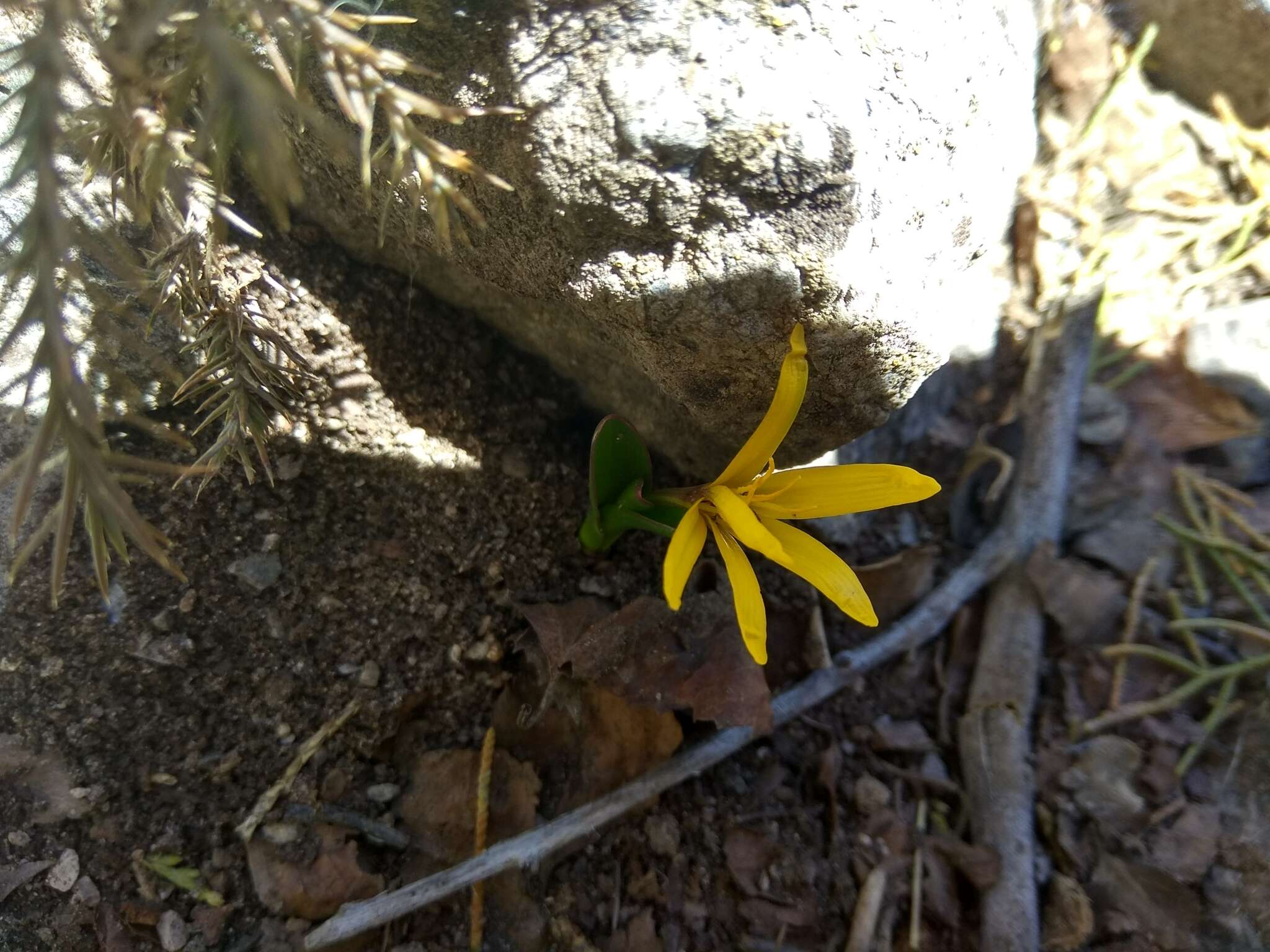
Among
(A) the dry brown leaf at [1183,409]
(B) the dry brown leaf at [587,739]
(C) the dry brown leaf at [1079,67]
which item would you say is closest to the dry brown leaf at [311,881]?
(B) the dry brown leaf at [587,739]

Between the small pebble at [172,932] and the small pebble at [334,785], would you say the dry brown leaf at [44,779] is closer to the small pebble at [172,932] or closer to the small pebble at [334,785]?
the small pebble at [172,932]

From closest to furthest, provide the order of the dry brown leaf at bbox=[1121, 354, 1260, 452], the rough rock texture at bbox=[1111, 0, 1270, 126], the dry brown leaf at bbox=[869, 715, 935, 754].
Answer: the dry brown leaf at bbox=[869, 715, 935, 754] < the dry brown leaf at bbox=[1121, 354, 1260, 452] < the rough rock texture at bbox=[1111, 0, 1270, 126]

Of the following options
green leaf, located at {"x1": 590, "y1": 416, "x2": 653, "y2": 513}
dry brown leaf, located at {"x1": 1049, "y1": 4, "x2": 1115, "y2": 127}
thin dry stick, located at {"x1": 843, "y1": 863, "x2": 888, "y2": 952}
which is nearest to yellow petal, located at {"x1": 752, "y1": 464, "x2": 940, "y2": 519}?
green leaf, located at {"x1": 590, "y1": 416, "x2": 653, "y2": 513}

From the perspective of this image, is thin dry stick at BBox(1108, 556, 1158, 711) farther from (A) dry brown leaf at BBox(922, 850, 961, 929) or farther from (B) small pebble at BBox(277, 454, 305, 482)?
(B) small pebble at BBox(277, 454, 305, 482)

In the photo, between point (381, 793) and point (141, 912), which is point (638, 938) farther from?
point (141, 912)

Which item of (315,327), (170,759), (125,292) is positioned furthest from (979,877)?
(125,292)
